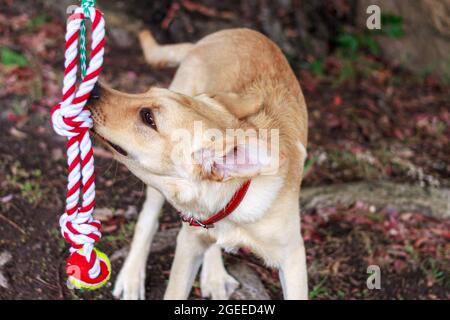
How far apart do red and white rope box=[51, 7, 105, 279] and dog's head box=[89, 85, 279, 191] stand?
0.66ft

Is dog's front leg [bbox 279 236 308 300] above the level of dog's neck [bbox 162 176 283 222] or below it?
below

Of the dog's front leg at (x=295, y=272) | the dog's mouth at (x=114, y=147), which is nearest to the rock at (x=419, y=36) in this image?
the dog's front leg at (x=295, y=272)

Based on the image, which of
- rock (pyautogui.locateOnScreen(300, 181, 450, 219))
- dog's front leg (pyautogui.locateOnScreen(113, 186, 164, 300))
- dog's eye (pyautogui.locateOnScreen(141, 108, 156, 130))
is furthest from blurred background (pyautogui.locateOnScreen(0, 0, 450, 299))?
dog's eye (pyautogui.locateOnScreen(141, 108, 156, 130))

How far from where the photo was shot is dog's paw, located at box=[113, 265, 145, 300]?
14.4 feet

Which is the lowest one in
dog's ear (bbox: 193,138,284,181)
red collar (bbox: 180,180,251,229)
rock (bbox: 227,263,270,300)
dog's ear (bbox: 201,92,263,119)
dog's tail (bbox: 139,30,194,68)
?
rock (bbox: 227,263,270,300)

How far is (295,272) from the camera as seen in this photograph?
383 cm

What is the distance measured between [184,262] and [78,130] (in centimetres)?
139

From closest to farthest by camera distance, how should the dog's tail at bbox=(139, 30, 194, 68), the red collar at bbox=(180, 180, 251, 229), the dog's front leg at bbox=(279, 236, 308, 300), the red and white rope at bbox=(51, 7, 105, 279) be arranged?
the red and white rope at bbox=(51, 7, 105, 279), the red collar at bbox=(180, 180, 251, 229), the dog's front leg at bbox=(279, 236, 308, 300), the dog's tail at bbox=(139, 30, 194, 68)

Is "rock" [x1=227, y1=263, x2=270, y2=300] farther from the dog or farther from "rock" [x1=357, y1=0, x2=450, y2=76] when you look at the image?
"rock" [x1=357, y1=0, x2=450, y2=76]

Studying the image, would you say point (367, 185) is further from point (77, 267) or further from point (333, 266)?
point (77, 267)

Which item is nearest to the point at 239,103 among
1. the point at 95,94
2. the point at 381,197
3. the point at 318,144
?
the point at 95,94

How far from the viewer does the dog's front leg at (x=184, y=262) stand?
396 cm

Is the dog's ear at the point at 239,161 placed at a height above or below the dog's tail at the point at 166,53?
below

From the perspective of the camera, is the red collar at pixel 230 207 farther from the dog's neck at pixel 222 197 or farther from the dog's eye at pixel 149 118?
the dog's eye at pixel 149 118
